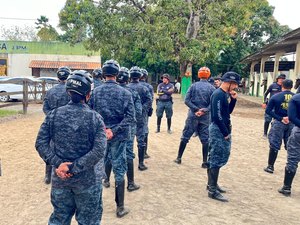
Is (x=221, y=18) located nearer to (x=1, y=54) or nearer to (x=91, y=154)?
(x=91, y=154)

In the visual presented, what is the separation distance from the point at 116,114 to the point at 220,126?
1.53 m

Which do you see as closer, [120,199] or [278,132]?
[120,199]

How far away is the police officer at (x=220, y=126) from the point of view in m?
4.81

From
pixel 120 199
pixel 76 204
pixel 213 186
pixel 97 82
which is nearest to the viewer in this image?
pixel 76 204

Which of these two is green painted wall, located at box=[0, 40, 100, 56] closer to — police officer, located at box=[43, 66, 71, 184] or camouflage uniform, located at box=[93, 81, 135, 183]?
police officer, located at box=[43, 66, 71, 184]

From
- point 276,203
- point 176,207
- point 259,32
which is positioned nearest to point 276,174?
point 276,203

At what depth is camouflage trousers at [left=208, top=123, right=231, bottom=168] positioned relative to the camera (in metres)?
4.93

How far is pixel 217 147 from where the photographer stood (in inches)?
195

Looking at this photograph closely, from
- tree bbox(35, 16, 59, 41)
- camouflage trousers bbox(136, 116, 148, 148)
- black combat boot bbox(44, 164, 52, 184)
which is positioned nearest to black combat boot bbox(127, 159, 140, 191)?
camouflage trousers bbox(136, 116, 148, 148)

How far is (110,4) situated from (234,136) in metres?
15.0

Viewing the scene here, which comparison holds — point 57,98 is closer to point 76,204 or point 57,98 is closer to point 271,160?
point 76,204

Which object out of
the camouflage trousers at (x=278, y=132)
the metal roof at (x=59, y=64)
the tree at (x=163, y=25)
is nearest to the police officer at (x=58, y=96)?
the camouflage trousers at (x=278, y=132)

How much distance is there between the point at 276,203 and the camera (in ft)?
16.6

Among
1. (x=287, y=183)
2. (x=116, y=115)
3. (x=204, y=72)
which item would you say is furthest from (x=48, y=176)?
(x=287, y=183)
